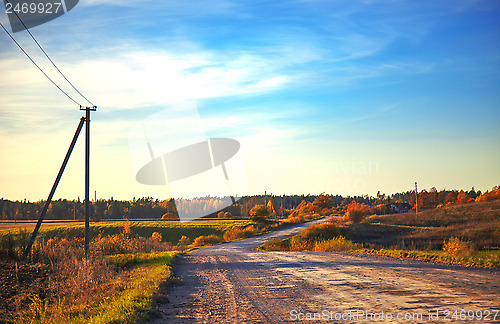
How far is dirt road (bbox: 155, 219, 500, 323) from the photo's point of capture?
7109mm

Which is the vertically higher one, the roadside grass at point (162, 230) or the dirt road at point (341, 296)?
the dirt road at point (341, 296)

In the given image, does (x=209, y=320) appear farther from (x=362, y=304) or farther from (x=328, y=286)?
(x=328, y=286)

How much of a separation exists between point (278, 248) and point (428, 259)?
17.3 m

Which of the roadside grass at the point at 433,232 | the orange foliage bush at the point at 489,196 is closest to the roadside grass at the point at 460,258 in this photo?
the roadside grass at the point at 433,232

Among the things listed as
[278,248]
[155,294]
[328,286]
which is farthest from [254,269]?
[278,248]

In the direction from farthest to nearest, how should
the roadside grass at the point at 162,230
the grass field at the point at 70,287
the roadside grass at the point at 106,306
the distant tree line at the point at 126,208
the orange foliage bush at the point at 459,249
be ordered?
the distant tree line at the point at 126,208
the roadside grass at the point at 162,230
the orange foliage bush at the point at 459,249
the grass field at the point at 70,287
the roadside grass at the point at 106,306

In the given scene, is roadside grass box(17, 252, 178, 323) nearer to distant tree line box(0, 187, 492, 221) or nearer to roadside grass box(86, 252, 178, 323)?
roadside grass box(86, 252, 178, 323)

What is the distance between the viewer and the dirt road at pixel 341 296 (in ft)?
23.3

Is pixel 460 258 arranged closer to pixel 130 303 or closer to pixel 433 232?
pixel 130 303

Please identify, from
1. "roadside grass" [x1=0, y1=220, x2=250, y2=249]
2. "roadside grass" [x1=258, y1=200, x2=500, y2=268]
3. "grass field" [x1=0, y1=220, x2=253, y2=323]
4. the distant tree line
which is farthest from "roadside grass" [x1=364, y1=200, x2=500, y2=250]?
the distant tree line

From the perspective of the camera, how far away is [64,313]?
9.57 metres

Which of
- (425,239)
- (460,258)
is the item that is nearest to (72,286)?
(460,258)

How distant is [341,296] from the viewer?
9.04 meters

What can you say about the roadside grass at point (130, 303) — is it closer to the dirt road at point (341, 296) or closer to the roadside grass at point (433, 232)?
the dirt road at point (341, 296)
